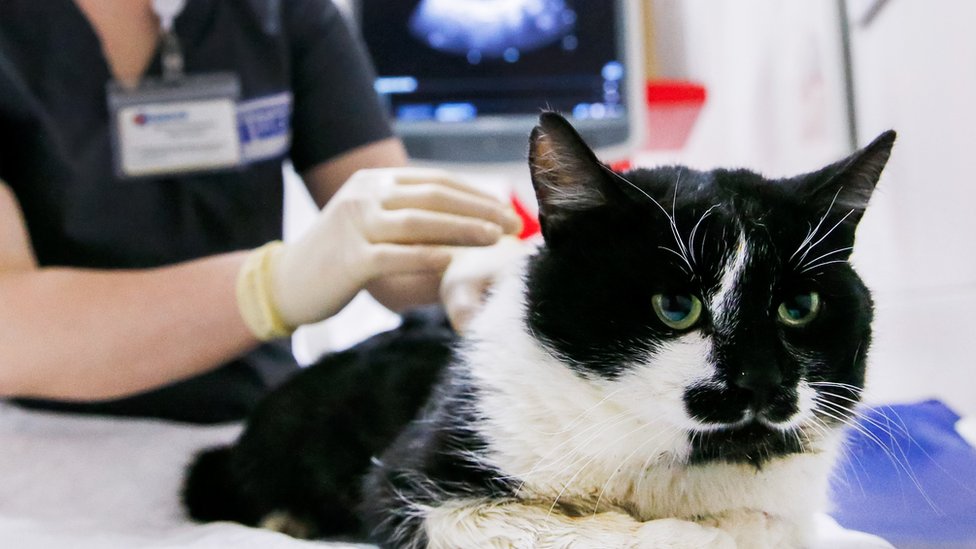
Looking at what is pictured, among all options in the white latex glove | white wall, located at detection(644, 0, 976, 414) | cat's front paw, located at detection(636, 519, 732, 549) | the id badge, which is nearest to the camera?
cat's front paw, located at detection(636, 519, 732, 549)

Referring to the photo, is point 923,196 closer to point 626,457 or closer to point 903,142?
point 903,142

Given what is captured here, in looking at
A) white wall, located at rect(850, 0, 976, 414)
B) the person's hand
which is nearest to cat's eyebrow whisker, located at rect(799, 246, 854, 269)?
white wall, located at rect(850, 0, 976, 414)

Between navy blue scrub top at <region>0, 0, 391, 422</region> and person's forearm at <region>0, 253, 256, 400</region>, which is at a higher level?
navy blue scrub top at <region>0, 0, 391, 422</region>

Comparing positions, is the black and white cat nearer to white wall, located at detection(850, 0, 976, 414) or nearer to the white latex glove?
the white latex glove

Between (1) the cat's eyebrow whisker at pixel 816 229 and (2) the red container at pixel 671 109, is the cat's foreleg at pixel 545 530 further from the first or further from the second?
(2) the red container at pixel 671 109

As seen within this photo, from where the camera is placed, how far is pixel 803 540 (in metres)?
0.50

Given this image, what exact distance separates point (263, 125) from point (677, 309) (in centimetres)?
74

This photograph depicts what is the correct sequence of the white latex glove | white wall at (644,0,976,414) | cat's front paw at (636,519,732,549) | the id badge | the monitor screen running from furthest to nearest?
the monitor screen, the id badge, white wall at (644,0,976,414), the white latex glove, cat's front paw at (636,519,732,549)

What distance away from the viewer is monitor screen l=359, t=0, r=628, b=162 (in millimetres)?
1687

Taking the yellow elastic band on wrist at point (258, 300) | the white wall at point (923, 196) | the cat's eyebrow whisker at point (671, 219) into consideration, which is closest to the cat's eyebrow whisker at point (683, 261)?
the cat's eyebrow whisker at point (671, 219)

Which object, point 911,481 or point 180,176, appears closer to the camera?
point 911,481

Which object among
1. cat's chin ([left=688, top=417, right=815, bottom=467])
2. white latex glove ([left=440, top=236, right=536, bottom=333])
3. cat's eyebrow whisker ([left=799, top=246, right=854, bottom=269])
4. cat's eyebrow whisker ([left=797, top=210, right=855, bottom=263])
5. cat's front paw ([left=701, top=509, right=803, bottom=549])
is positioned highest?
cat's eyebrow whisker ([left=797, top=210, right=855, bottom=263])

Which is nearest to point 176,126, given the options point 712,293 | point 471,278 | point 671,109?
point 471,278

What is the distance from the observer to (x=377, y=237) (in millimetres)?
780
